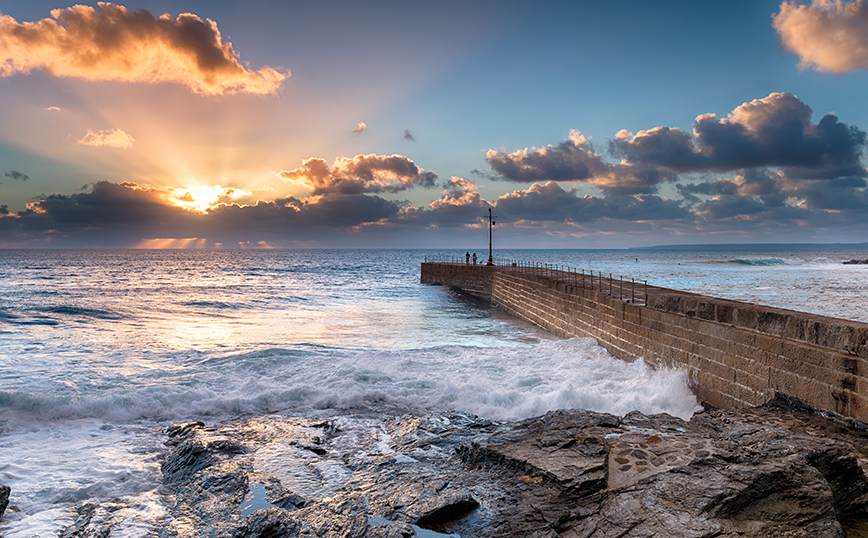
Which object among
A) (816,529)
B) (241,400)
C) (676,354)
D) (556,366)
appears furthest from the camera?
(556,366)

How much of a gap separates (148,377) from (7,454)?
155 inches

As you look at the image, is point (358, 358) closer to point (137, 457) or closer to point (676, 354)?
point (137, 457)

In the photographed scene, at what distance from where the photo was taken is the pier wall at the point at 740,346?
224 inches

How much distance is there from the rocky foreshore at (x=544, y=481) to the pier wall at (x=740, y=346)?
17.1 inches

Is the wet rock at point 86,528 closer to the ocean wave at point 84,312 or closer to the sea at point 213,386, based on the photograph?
the sea at point 213,386

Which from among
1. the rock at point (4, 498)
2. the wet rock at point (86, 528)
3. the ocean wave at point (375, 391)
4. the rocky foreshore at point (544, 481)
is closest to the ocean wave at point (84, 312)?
the ocean wave at point (375, 391)

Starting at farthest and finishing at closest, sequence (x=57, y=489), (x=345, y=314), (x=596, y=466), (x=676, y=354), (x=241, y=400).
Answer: (x=345, y=314) < (x=676, y=354) < (x=241, y=400) < (x=57, y=489) < (x=596, y=466)

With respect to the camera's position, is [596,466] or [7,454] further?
[7,454]

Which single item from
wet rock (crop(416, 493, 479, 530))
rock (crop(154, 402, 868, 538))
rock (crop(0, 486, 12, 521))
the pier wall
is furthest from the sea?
wet rock (crop(416, 493, 479, 530))

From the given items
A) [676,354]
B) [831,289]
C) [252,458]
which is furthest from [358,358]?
[831,289]

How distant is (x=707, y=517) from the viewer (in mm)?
3455

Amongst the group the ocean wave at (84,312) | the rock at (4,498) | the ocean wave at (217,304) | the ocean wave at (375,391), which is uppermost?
the rock at (4,498)

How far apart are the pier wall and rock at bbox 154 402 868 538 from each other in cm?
43

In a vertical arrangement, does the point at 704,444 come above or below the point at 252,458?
above
